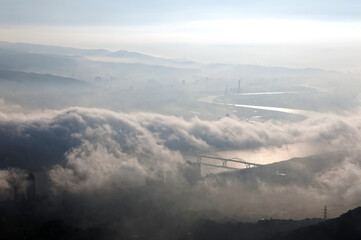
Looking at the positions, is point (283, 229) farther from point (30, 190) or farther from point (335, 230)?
point (30, 190)

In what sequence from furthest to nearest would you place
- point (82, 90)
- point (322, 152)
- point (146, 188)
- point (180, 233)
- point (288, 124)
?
point (82, 90) < point (288, 124) < point (322, 152) < point (146, 188) < point (180, 233)

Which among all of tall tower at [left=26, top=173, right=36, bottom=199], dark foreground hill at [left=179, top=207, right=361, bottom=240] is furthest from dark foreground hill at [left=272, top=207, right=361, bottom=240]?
tall tower at [left=26, top=173, right=36, bottom=199]

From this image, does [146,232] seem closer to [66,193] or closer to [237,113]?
[66,193]

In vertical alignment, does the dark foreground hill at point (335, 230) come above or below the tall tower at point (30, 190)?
above

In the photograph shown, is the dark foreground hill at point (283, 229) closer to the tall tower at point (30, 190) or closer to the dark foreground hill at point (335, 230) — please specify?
the dark foreground hill at point (335, 230)

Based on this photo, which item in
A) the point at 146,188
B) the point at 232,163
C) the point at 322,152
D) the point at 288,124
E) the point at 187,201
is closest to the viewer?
the point at 187,201

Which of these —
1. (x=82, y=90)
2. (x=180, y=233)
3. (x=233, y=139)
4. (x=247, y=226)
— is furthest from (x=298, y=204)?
(x=82, y=90)

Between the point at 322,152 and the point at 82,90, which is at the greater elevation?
the point at 82,90

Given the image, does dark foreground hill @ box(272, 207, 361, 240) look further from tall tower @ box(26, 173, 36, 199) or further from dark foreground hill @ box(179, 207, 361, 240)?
tall tower @ box(26, 173, 36, 199)

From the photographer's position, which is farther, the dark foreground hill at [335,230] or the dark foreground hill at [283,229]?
the dark foreground hill at [283,229]

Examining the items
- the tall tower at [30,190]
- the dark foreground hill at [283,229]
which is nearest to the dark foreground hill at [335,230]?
the dark foreground hill at [283,229]

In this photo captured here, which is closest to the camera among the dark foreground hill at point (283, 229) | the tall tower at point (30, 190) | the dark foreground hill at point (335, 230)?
the dark foreground hill at point (335, 230)
